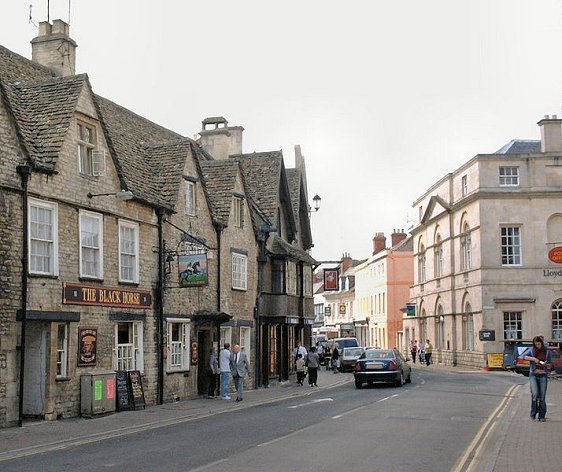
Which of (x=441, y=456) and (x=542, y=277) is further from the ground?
(x=542, y=277)

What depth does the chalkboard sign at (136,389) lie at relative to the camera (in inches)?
909

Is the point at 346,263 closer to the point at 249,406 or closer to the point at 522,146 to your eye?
the point at 522,146

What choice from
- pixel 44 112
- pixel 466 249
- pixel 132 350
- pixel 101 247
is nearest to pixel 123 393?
pixel 132 350

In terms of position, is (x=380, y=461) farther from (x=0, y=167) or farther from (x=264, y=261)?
(x=264, y=261)

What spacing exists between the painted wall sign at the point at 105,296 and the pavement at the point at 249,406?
114 inches

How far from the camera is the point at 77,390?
2123 centimetres

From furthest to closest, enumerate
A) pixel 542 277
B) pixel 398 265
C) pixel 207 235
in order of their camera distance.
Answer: pixel 398 265
pixel 542 277
pixel 207 235

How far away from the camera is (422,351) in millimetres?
63781

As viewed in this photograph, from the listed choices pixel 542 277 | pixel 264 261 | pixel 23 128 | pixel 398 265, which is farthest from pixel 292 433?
pixel 398 265

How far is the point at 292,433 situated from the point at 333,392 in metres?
14.8

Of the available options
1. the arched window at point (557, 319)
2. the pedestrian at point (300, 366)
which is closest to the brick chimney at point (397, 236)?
the arched window at point (557, 319)

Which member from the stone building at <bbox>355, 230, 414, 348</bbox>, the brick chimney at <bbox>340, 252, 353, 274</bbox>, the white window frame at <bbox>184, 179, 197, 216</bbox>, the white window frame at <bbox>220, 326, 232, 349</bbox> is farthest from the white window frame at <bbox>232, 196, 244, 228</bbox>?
the brick chimney at <bbox>340, 252, 353, 274</bbox>

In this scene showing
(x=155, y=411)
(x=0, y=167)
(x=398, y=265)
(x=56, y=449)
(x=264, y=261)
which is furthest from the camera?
(x=398, y=265)

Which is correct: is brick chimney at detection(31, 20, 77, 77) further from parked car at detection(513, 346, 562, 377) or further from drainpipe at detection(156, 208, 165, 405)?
parked car at detection(513, 346, 562, 377)
